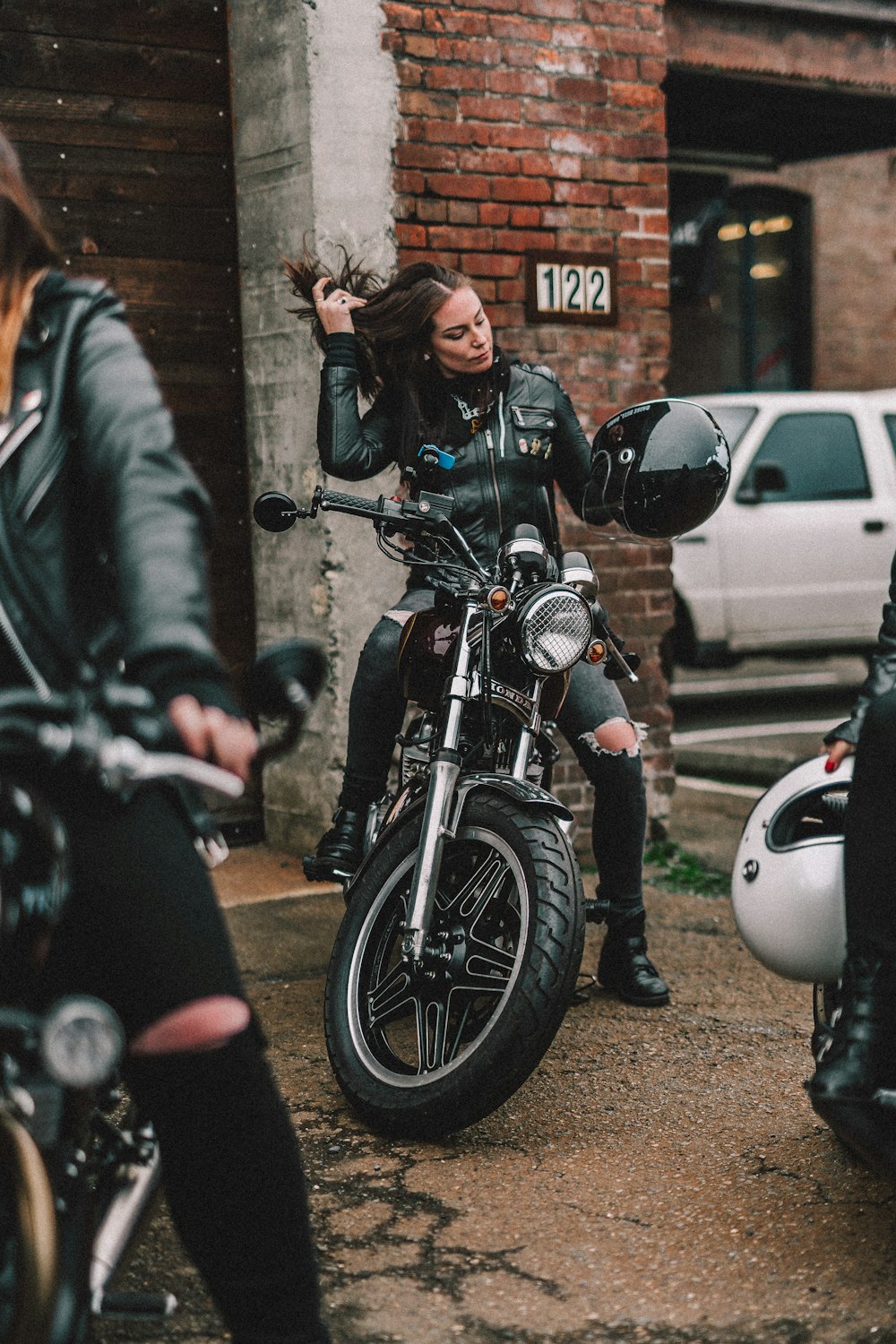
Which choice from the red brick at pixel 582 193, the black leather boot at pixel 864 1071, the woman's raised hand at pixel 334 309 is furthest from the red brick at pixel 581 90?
the black leather boot at pixel 864 1071

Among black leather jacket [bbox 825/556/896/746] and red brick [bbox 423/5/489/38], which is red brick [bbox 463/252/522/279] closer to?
red brick [bbox 423/5/489/38]

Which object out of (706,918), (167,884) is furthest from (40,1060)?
(706,918)

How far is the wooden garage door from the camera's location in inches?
206

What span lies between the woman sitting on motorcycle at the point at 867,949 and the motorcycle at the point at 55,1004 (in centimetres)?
114

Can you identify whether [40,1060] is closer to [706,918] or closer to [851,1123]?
[851,1123]

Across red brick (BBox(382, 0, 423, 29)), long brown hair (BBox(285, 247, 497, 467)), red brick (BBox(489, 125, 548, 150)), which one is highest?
red brick (BBox(382, 0, 423, 29))

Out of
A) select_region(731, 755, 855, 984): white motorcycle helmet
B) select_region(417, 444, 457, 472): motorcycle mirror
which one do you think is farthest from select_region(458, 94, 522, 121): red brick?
select_region(731, 755, 855, 984): white motorcycle helmet

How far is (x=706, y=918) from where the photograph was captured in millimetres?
5109

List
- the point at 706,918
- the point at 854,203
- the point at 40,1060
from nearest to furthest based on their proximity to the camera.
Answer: the point at 40,1060, the point at 706,918, the point at 854,203

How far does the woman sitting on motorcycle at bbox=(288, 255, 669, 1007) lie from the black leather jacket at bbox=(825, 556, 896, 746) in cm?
129

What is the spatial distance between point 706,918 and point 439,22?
10.4 ft

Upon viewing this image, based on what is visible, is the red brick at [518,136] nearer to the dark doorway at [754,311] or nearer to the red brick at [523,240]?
the red brick at [523,240]

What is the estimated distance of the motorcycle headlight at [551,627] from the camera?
328 cm

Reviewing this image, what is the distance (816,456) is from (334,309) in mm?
7994
